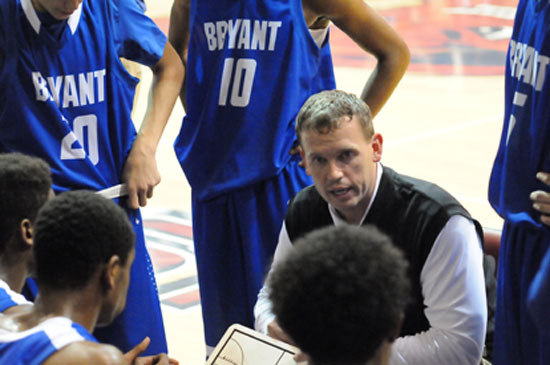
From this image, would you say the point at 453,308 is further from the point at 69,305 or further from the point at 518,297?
the point at 69,305

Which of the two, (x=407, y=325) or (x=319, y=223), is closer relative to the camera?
(x=407, y=325)

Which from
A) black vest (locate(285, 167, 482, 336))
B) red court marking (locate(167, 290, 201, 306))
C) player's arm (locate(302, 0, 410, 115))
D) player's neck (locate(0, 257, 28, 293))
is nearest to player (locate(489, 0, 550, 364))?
black vest (locate(285, 167, 482, 336))

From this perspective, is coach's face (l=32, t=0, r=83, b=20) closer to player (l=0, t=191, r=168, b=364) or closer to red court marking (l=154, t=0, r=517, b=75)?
player (l=0, t=191, r=168, b=364)

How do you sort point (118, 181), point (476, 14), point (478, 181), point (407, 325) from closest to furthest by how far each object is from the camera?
point (407, 325)
point (118, 181)
point (478, 181)
point (476, 14)

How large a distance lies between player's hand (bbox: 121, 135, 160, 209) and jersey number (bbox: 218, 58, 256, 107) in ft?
1.13

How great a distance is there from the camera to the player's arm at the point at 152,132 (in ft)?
8.74

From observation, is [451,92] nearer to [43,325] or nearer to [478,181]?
[478,181]

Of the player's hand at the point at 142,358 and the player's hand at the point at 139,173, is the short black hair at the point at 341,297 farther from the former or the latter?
the player's hand at the point at 139,173

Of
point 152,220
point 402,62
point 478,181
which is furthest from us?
point 478,181

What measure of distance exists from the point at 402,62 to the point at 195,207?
92 cm

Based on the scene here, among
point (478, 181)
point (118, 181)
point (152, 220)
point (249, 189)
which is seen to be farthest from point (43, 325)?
point (478, 181)

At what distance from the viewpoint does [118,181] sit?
2.70m

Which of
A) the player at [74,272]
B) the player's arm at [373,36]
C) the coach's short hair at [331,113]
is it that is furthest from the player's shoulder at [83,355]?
the player's arm at [373,36]

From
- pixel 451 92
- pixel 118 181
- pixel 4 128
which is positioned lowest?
pixel 451 92
